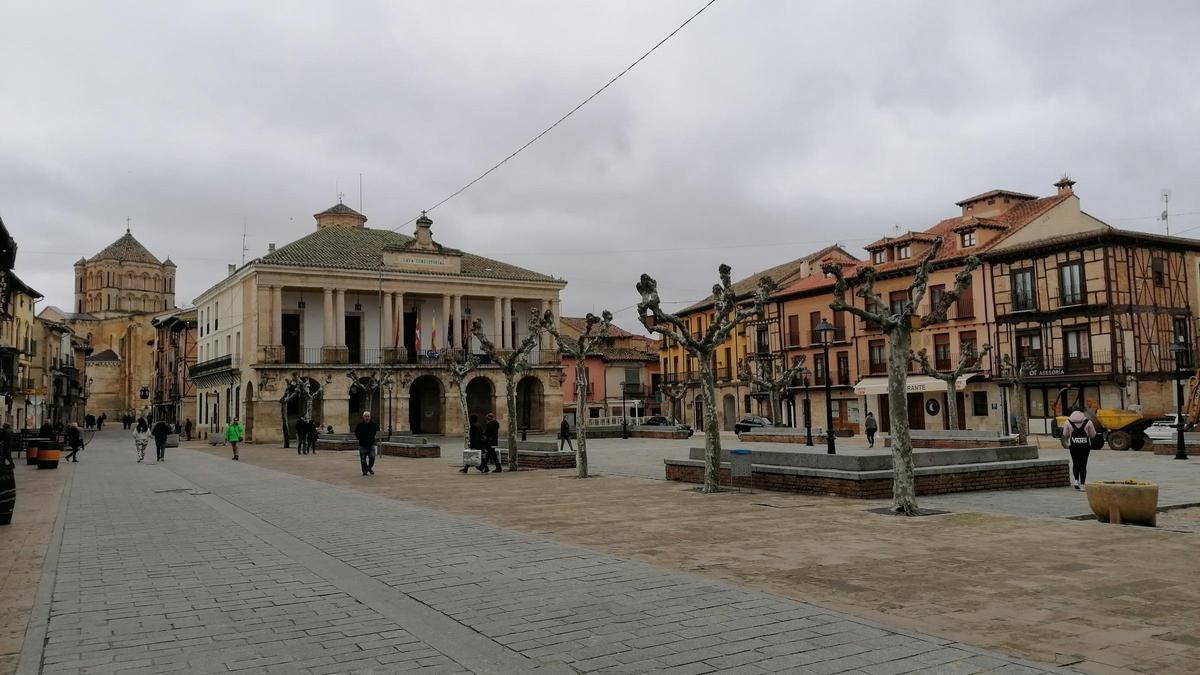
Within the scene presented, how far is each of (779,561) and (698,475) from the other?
854cm

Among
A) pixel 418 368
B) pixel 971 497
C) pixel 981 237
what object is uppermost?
pixel 981 237

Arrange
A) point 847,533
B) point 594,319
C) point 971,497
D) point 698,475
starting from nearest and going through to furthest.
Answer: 1. point 847,533
2. point 971,497
3. point 698,475
4. point 594,319

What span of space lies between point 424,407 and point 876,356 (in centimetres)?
2646

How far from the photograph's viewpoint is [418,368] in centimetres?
4822

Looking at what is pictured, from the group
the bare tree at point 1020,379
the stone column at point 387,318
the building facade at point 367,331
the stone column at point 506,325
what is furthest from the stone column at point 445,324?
the bare tree at point 1020,379

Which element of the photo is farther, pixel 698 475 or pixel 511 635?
pixel 698 475

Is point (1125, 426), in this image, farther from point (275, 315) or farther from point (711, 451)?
point (275, 315)

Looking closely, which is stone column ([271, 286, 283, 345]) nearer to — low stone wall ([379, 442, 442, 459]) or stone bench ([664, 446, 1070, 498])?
low stone wall ([379, 442, 442, 459])

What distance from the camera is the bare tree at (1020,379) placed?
38.0m

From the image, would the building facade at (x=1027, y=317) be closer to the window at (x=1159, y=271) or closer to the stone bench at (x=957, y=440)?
the window at (x=1159, y=271)

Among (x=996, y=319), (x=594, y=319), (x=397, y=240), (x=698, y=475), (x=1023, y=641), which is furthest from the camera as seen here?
(x=397, y=240)

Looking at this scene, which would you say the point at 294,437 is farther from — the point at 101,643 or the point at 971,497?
the point at 101,643

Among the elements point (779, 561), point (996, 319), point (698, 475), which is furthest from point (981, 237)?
point (779, 561)

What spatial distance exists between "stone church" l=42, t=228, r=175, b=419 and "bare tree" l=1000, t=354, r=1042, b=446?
93.5 meters
